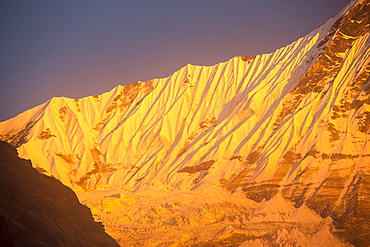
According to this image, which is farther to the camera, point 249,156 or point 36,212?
point 249,156

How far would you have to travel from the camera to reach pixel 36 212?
6159 centimetres

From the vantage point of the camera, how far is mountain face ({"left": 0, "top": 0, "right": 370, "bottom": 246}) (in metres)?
119

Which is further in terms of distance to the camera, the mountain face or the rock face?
the mountain face

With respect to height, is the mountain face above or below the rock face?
above

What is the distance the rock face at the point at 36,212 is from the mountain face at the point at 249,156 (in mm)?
35566

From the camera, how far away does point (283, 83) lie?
173875mm

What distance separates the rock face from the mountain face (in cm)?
3557

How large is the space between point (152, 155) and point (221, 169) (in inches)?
1221

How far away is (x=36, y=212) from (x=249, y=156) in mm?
98272

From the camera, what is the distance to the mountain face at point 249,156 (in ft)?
389

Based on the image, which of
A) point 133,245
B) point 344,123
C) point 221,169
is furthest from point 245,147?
point 133,245

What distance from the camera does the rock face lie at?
54.4m

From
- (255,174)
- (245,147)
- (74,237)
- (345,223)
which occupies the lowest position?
(74,237)

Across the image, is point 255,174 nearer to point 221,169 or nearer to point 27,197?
point 221,169
